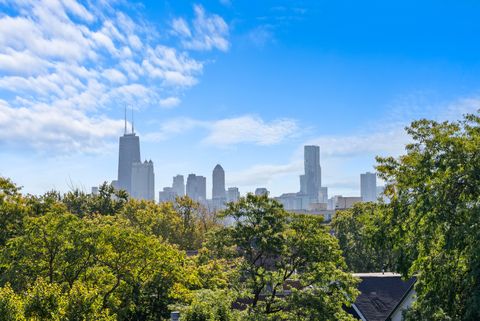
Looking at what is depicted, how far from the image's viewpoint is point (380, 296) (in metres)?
22.3

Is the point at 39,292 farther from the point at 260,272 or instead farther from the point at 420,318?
the point at 420,318

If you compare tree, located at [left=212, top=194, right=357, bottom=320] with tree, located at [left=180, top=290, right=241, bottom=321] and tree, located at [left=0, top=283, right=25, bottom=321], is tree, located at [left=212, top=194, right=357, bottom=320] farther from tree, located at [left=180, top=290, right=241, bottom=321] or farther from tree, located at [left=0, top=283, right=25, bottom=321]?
tree, located at [left=0, top=283, right=25, bottom=321]

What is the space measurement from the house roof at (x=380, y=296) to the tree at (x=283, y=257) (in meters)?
4.86

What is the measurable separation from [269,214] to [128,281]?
5.47 metres

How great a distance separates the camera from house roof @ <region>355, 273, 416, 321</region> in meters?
21.4

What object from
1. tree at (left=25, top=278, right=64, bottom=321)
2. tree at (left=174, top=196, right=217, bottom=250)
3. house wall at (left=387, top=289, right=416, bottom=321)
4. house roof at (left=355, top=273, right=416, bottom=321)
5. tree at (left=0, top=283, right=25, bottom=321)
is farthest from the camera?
tree at (left=174, top=196, right=217, bottom=250)

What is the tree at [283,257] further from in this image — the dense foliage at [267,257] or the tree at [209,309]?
the tree at [209,309]

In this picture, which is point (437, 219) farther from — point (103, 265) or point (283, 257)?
point (103, 265)

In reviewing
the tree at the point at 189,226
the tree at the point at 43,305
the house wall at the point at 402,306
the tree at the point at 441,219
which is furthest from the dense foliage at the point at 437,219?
the tree at the point at 189,226

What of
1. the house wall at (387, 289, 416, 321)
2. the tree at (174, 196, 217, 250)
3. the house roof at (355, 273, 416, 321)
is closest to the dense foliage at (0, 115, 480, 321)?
the house wall at (387, 289, 416, 321)

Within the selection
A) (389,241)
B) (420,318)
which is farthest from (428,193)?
(420,318)

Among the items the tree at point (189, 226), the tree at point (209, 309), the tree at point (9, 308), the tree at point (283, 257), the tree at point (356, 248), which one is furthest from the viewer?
the tree at point (189, 226)

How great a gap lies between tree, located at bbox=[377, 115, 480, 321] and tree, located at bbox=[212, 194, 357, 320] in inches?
152

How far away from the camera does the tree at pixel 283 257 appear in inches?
651
